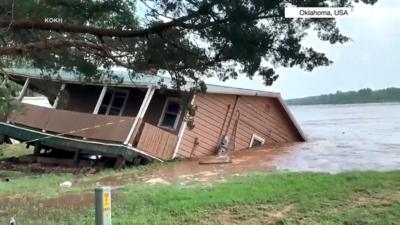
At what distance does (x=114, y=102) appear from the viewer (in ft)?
79.3

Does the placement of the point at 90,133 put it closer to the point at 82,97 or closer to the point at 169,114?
the point at 169,114

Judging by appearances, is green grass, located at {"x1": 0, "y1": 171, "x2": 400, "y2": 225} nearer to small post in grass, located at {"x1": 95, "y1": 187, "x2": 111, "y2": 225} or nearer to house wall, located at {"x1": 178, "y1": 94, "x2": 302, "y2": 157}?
small post in grass, located at {"x1": 95, "y1": 187, "x2": 111, "y2": 225}

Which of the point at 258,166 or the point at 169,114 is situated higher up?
the point at 169,114

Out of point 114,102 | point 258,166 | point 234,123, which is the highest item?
point 234,123

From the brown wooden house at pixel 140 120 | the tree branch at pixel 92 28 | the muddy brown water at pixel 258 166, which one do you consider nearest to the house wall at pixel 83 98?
the brown wooden house at pixel 140 120

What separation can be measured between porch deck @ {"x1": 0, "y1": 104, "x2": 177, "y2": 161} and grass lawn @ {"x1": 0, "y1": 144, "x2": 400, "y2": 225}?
6460 millimetres

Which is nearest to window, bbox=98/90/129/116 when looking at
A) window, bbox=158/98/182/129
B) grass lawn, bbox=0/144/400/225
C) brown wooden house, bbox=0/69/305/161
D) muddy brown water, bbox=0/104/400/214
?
brown wooden house, bbox=0/69/305/161

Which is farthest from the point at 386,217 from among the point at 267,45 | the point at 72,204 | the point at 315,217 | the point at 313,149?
the point at 313,149

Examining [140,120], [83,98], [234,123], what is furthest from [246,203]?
[83,98]

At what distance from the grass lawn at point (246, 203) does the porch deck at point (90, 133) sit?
646 cm

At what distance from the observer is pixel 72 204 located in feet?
37.6

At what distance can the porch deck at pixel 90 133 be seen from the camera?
19.5 meters

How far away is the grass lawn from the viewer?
347 inches

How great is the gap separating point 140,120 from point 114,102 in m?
4.98
